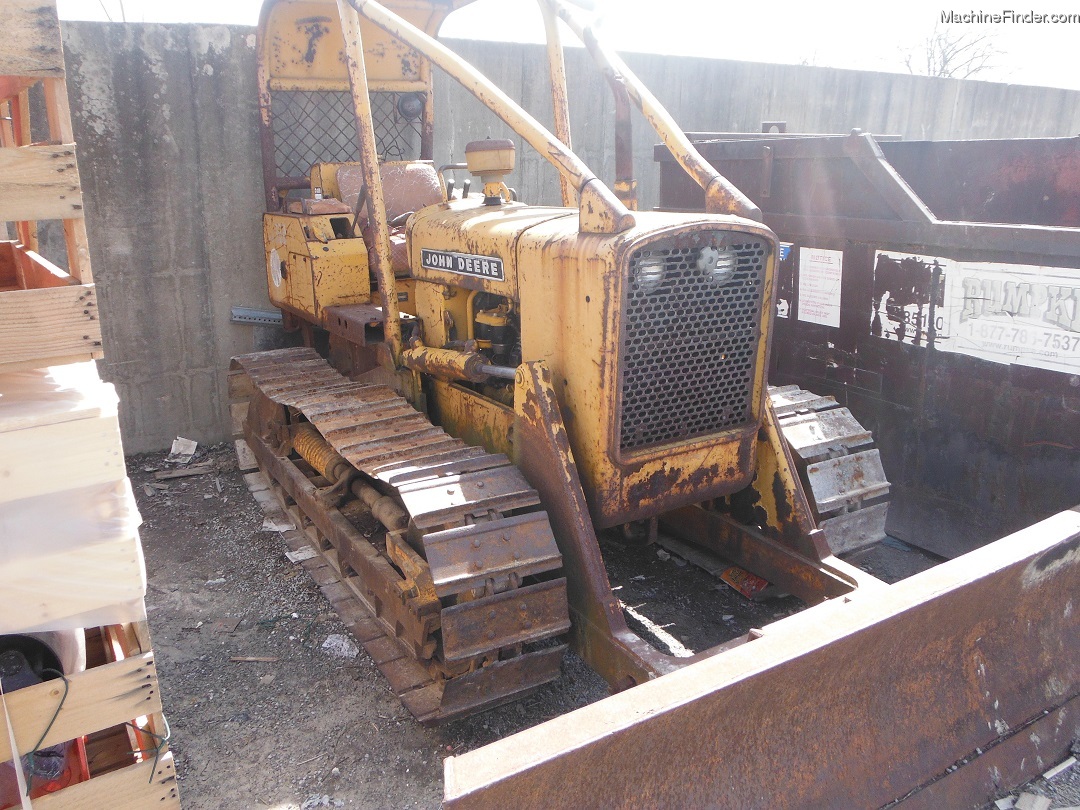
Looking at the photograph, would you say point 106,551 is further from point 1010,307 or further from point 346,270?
point 1010,307

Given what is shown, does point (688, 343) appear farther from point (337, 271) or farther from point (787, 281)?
point (337, 271)

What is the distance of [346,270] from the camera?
15.1 feet

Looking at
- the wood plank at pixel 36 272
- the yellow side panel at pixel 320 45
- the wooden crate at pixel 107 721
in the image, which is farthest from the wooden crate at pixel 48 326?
the yellow side panel at pixel 320 45

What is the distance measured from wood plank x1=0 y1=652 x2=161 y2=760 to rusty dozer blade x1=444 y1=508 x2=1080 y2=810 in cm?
100

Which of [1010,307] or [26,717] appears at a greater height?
[1010,307]

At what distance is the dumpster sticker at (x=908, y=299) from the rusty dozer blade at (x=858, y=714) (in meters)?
1.70

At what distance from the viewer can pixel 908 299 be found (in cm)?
427

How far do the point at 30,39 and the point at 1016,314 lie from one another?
3877 millimetres

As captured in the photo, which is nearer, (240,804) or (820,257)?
(240,804)

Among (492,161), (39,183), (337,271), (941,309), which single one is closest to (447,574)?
(39,183)

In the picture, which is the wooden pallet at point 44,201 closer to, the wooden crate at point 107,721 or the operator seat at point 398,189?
the wooden crate at point 107,721

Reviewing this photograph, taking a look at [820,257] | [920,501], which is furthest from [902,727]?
[820,257]

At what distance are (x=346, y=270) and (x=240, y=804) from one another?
2788 millimetres

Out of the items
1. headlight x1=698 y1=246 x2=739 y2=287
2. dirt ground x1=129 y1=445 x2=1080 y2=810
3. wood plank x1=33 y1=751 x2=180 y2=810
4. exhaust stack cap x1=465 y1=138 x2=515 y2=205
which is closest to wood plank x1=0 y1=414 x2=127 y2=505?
wood plank x1=33 y1=751 x2=180 y2=810
